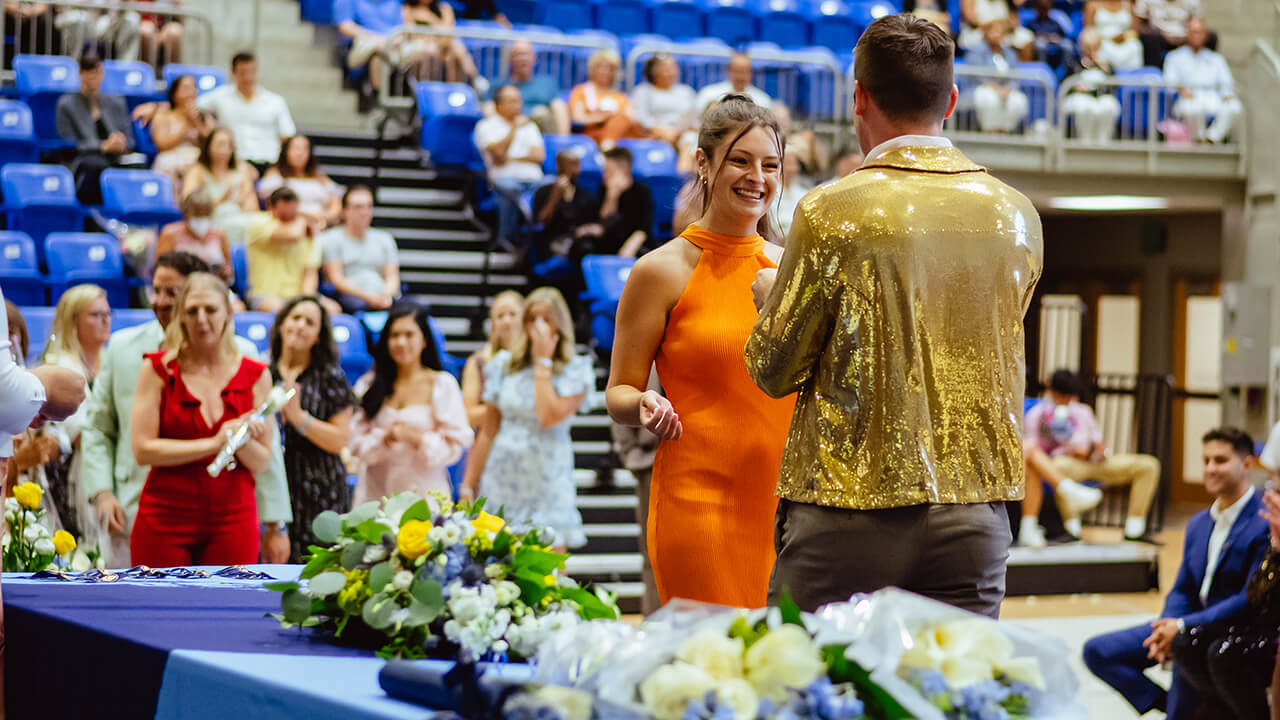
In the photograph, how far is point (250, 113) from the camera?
9.65m

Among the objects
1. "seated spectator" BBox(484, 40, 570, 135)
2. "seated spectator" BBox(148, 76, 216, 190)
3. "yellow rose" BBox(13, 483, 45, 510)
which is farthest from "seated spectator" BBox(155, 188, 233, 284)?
"yellow rose" BBox(13, 483, 45, 510)

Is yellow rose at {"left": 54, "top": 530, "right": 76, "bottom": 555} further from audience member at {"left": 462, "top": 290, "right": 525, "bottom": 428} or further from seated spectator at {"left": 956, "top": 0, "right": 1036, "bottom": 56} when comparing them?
seated spectator at {"left": 956, "top": 0, "right": 1036, "bottom": 56}

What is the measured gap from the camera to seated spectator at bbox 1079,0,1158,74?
13.3 m

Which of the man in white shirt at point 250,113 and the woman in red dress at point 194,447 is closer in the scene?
the woman in red dress at point 194,447

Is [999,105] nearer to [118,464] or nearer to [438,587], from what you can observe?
[118,464]

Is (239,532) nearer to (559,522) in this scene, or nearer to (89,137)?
(559,522)

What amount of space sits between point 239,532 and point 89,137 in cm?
600

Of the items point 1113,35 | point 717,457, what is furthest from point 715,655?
point 1113,35

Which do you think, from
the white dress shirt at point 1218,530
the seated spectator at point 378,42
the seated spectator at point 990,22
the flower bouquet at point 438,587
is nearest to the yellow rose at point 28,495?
the flower bouquet at point 438,587

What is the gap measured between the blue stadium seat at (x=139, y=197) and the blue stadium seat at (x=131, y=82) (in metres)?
1.30

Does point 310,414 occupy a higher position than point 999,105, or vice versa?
point 999,105

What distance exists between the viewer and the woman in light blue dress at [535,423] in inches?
245

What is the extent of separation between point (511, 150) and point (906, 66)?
7.69m

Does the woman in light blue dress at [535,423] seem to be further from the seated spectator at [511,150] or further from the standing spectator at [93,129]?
the standing spectator at [93,129]
